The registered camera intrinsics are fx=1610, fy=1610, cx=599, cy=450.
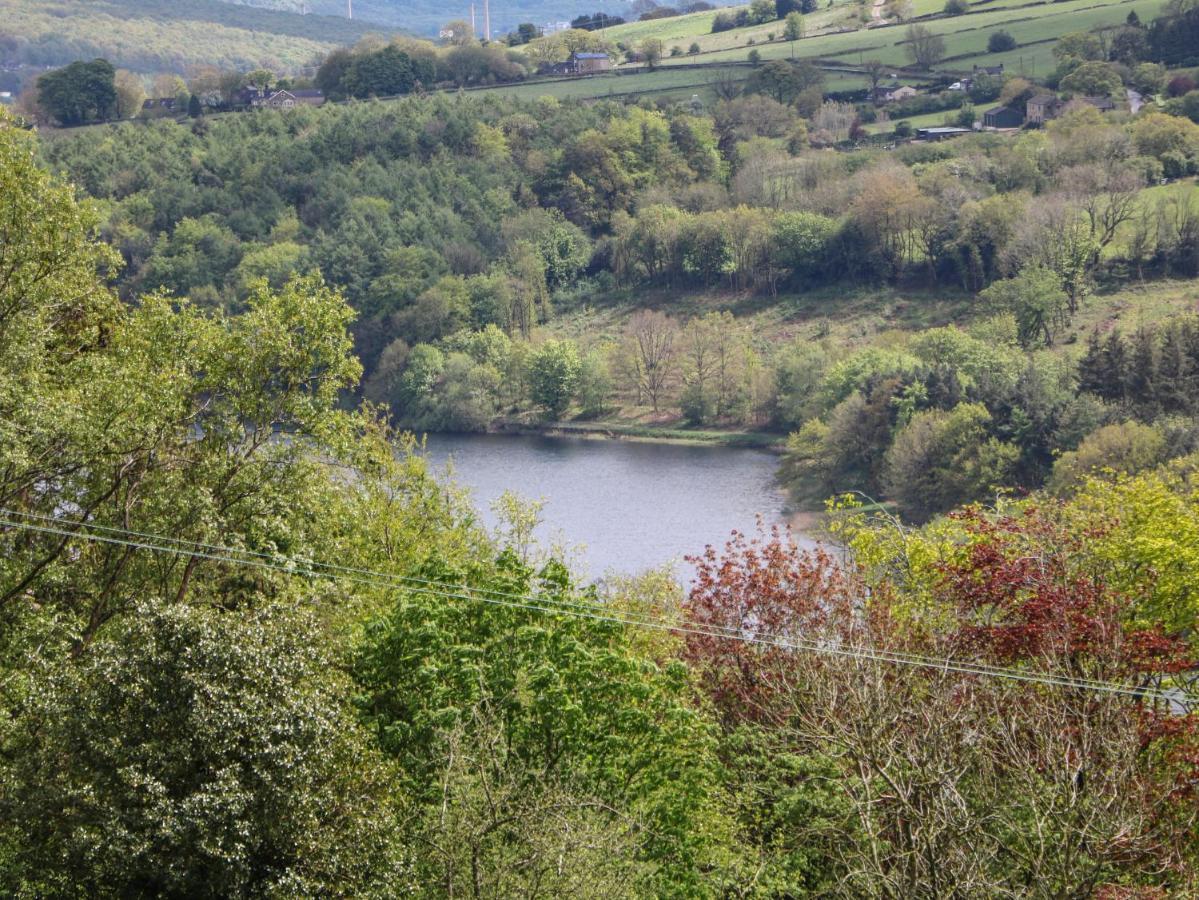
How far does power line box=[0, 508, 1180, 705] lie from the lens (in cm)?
1705

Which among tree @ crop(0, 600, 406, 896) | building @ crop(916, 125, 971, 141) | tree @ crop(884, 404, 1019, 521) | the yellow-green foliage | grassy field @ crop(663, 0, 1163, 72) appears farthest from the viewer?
grassy field @ crop(663, 0, 1163, 72)

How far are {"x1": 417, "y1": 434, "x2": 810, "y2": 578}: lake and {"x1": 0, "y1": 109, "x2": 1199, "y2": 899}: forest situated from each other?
2974 cm

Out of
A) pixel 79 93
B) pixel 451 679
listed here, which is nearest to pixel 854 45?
pixel 79 93

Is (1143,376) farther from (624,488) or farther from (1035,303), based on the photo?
(624,488)

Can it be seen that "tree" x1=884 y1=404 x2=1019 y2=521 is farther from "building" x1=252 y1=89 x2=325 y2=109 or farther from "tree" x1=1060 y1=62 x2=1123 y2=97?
"building" x1=252 y1=89 x2=325 y2=109

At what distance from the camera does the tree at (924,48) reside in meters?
133

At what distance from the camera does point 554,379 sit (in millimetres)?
85875

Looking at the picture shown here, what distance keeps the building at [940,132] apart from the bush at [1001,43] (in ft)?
57.0

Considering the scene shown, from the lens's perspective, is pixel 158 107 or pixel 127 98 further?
pixel 158 107

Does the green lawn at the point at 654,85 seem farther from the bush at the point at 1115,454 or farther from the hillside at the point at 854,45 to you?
the bush at the point at 1115,454

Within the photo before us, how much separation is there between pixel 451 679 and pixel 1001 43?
124 metres

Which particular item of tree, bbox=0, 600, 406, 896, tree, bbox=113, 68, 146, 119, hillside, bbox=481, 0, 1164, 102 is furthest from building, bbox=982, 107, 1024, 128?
tree, bbox=0, 600, 406, 896

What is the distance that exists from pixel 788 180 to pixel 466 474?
49190 mm

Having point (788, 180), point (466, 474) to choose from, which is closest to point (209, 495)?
point (466, 474)
